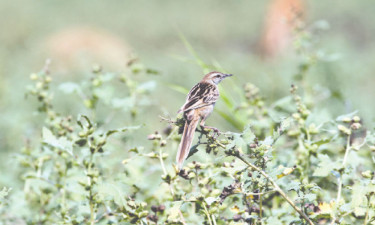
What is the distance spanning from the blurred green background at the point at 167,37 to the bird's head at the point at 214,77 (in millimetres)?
6044

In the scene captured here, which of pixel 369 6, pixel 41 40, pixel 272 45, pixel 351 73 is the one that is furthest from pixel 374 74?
pixel 41 40

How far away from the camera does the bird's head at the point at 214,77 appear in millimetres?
3729

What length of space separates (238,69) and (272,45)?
3551 mm

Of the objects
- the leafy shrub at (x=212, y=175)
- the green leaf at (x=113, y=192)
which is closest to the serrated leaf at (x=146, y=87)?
the leafy shrub at (x=212, y=175)

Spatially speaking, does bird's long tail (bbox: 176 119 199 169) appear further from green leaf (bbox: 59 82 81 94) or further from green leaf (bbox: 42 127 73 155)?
green leaf (bbox: 59 82 81 94)

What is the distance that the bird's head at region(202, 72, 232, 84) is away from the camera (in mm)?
3729

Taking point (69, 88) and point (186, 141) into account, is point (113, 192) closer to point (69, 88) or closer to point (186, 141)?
point (186, 141)

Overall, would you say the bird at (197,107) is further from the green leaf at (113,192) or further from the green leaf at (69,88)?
the green leaf at (69,88)

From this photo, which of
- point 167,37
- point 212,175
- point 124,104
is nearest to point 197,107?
point 212,175

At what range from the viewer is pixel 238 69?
45.7 ft

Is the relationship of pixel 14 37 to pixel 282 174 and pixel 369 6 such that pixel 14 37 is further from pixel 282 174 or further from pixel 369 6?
pixel 282 174

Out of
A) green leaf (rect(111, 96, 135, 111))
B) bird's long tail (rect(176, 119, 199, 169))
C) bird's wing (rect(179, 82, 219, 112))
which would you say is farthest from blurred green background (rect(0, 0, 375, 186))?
bird's long tail (rect(176, 119, 199, 169))

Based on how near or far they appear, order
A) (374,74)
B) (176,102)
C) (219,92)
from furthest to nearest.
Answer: (374,74) < (176,102) < (219,92)

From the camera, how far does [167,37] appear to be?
18.5 meters
